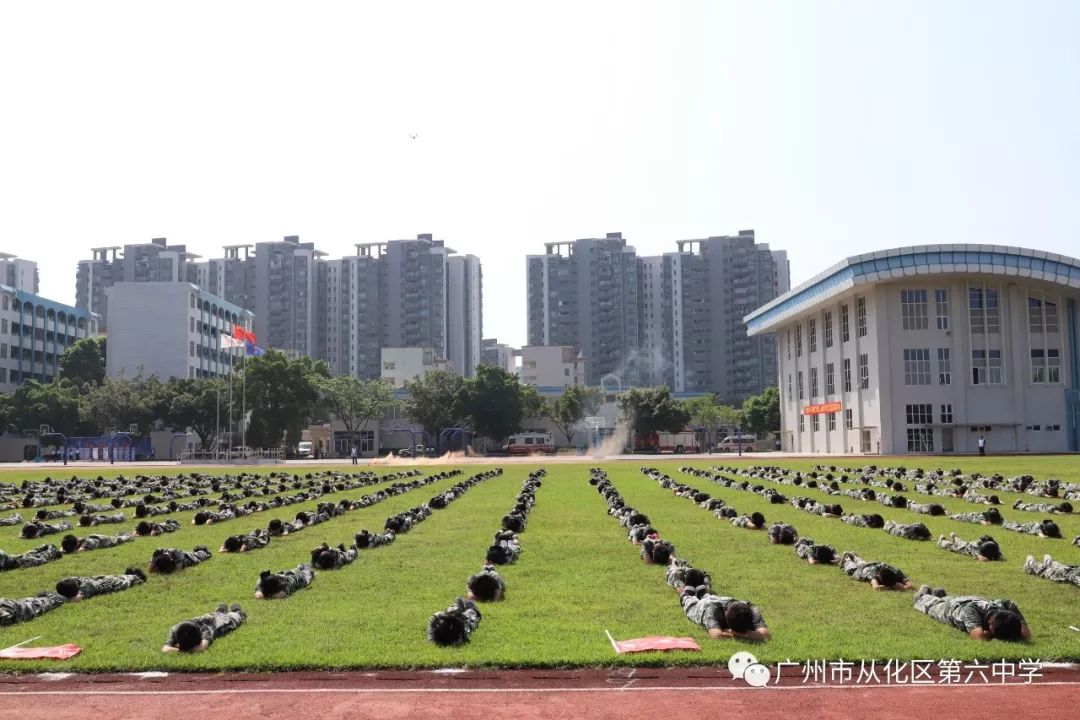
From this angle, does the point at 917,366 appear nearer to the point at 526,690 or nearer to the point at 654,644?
the point at 654,644

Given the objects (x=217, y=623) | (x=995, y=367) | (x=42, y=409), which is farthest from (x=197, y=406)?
(x=217, y=623)

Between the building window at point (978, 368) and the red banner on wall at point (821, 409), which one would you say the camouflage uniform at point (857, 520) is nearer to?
the building window at point (978, 368)

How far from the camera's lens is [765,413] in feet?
428

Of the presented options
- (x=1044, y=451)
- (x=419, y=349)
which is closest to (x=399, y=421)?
(x=419, y=349)

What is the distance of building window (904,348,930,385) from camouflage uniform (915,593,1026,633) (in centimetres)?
7773

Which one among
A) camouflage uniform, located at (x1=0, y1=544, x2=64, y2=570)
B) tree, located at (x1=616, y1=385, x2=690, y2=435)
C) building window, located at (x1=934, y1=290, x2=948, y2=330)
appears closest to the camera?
camouflage uniform, located at (x1=0, y1=544, x2=64, y2=570)

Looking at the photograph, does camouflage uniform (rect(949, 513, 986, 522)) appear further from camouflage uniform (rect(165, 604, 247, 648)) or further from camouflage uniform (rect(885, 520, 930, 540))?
camouflage uniform (rect(165, 604, 247, 648))

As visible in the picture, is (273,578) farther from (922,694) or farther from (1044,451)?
(1044,451)

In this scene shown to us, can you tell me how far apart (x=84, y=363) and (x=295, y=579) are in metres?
133

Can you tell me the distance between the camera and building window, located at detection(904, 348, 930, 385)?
3319 inches

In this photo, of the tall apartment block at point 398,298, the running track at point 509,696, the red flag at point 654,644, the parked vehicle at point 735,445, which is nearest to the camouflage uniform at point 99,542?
the running track at point 509,696

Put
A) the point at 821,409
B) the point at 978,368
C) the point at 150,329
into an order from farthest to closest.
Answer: the point at 150,329, the point at 821,409, the point at 978,368

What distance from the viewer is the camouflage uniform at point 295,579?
1434cm

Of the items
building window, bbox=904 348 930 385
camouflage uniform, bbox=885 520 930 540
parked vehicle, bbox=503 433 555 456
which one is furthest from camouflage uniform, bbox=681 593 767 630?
parked vehicle, bbox=503 433 555 456
